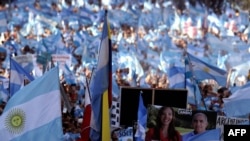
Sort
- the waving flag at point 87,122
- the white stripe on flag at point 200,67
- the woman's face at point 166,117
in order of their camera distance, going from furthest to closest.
Result: the white stripe on flag at point 200,67 → the waving flag at point 87,122 → the woman's face at point 166,117

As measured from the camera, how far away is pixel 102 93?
9.30m

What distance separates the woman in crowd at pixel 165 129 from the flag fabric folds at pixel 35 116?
111 cm

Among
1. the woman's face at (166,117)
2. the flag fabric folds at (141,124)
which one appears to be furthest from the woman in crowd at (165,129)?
the flag fabric folds at (141,124)

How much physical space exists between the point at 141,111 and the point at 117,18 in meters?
31.3

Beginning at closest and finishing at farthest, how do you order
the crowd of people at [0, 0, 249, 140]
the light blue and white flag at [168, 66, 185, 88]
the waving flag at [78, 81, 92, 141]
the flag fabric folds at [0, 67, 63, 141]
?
the flag fabric folds at [0, 67, 63, 141]
the waving flag at [78, 81, 92, 141]
the light blue and white flag at [168, 66, 185, 88]
the crowd of people at [0, 0, 249, 140]

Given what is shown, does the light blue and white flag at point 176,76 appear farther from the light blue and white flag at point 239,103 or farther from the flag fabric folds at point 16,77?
the light blue and white flag at point 239,103

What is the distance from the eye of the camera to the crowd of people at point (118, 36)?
19.2 meters

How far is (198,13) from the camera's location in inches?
1901

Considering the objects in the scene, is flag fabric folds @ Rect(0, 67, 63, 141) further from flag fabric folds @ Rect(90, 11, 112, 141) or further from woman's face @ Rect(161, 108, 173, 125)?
woman's face @ Rect(161, 108, 173, 125)

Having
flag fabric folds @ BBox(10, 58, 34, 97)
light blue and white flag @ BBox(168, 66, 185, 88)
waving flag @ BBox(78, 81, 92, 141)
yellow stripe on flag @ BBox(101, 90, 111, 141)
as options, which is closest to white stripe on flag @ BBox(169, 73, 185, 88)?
light blue and white flag @ BBox(168, 66, 185, 88)

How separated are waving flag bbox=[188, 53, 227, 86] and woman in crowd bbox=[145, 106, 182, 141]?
5993 mm

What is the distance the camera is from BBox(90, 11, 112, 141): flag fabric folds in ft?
29.9

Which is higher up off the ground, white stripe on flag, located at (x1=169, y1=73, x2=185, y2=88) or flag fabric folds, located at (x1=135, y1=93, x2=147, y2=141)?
white stripe on flag, located at (x1=169, y1=73, x2=185, y2=88)

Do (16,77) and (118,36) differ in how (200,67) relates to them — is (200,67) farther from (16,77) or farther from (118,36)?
(118,36)
